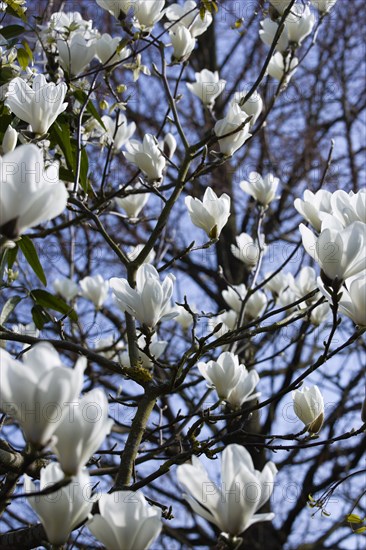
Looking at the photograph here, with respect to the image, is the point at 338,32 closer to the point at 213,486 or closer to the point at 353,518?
the point at 353,518

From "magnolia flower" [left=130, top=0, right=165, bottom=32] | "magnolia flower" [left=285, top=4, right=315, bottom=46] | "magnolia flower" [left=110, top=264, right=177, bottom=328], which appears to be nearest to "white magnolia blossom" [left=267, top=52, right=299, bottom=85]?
"magnolia flower" [left=285, top=4, right=315, bottom=46]

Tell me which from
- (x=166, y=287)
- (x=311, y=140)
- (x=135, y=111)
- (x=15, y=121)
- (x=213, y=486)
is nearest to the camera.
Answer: (x=213, y=486)

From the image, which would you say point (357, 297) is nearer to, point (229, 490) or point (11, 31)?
point (229, 490)

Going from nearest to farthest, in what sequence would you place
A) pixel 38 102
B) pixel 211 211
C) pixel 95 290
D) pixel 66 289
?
pixel 38 102 → pixel 211 211 → pixel 95 290 → pixel 66 289

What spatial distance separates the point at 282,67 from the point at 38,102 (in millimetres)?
1070

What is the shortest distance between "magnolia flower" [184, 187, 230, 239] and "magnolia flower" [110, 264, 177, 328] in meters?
0.27

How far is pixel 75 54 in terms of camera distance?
1826mm

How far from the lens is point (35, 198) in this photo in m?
0.85

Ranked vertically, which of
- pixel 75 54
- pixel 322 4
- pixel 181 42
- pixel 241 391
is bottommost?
pixel 241 391

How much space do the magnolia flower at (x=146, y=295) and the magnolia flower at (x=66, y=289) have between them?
1.53 meters

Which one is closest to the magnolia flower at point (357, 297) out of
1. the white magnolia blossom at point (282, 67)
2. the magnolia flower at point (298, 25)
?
the white magnolia blossom at point (282, 67)

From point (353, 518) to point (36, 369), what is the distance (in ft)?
2.37

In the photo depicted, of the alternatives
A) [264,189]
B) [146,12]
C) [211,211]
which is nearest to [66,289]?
[264,189]

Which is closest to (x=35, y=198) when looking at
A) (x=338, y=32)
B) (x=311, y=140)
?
(x=311, y=140)
